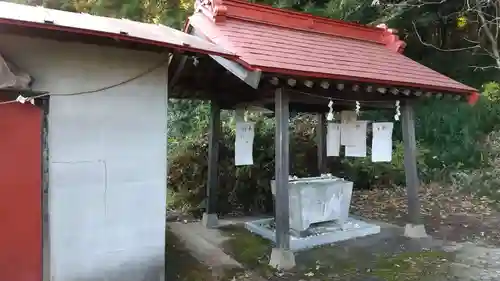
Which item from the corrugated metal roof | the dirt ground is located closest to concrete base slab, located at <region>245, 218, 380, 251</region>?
the dirt ground

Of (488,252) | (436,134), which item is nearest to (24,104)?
(488,252)

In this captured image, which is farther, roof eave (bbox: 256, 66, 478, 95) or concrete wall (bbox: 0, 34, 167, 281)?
roof eave (bbox: 256, 66, 478, 95)

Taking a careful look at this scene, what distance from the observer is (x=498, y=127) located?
1218 cm

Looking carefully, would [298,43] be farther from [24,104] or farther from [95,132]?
[24,104]

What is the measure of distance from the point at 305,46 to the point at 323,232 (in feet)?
9.46

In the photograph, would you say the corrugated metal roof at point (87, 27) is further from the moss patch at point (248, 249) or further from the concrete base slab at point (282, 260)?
the moss patch at point (248, 249)

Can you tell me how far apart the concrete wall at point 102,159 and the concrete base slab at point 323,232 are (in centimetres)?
234

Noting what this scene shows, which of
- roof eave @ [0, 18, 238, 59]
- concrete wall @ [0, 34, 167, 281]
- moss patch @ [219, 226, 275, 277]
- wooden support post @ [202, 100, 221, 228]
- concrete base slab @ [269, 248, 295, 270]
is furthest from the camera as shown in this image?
wooden support post @ [202, 100, 221, 228]

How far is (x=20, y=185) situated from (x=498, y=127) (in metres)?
12.6

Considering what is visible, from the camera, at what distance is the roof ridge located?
595 centimetres

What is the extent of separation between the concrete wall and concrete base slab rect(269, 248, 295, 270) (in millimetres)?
1519

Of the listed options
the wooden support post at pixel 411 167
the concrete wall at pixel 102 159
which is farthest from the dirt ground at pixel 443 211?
the concrete wall at pixel 102 159

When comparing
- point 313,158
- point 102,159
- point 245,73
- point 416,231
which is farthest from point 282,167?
point 313,158

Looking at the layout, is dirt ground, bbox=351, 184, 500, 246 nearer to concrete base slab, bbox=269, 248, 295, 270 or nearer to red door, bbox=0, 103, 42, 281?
concrete base slab, bbox=269, 248, 295, 270
